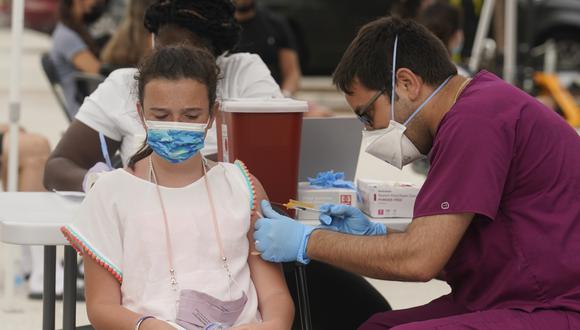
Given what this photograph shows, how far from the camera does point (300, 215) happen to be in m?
3.00

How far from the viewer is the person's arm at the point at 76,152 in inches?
140

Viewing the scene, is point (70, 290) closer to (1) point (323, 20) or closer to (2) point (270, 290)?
(2) point (270, 290)

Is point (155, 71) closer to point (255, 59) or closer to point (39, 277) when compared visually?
point (255, 59)

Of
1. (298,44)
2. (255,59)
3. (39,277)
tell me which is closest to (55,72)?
(39,277)

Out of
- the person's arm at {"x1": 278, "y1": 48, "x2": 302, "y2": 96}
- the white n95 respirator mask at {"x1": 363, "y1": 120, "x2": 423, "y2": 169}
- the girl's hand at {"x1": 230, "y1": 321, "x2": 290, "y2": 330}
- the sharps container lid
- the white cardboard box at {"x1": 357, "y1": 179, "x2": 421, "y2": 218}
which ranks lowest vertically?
the person's arm at {"x1": 278, "y1": 48, "x2": 302, "y2": 96}

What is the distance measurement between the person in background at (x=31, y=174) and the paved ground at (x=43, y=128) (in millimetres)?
91

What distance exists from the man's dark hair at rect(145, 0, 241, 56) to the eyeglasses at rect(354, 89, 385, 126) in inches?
33.3

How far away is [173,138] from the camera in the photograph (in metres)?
2.69

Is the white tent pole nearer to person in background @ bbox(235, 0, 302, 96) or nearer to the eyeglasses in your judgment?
person in background @ bbox(235, 0, 302, 96)

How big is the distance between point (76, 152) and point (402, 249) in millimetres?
1452

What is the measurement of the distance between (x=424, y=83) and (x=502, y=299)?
1.83 feet

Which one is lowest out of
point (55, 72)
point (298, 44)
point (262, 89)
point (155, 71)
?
point (298, 44)

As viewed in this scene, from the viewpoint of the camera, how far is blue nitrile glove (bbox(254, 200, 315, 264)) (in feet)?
8.84

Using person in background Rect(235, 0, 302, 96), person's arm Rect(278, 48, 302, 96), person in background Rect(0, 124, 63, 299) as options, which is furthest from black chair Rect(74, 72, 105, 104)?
person's arm Rect(278, 48, 302, 96)
